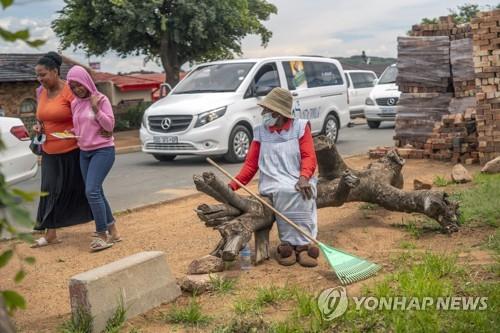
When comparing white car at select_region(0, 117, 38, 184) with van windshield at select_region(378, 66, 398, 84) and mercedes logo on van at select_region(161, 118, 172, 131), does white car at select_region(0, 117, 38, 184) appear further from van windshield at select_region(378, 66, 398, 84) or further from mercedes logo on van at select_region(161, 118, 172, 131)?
van windshield at select_region(378, 66, 398, 84)

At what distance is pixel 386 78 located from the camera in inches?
788

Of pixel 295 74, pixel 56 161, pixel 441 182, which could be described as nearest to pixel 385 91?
pixel 295 74

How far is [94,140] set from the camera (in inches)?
244

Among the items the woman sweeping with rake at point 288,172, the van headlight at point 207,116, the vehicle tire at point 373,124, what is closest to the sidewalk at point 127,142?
the van headlight at point 207,116

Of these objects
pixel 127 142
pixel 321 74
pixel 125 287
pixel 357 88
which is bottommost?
pixel 127 142

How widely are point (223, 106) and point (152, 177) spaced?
6.46ft

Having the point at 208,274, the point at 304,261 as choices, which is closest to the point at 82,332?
the point at 208,274

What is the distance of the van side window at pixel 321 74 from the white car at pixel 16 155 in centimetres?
763

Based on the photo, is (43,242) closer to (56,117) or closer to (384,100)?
(56,117)

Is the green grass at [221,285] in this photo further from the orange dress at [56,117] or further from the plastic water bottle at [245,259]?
the orange dress at [56,117]

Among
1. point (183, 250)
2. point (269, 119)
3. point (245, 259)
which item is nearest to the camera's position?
point (245, 259)

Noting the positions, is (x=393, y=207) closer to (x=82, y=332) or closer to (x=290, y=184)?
(x=290, y=184)

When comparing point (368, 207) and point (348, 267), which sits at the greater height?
point (348, 267)

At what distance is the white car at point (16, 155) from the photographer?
733cm
